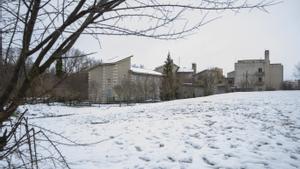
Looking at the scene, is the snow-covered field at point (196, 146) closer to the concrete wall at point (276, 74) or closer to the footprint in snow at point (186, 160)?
the footprint in snow at point (186, 160)

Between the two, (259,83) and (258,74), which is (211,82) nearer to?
(259,83)

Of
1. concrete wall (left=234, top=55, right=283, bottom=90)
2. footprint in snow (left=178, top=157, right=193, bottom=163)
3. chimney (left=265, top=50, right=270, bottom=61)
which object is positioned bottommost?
footprint in snow (left=178, top=157, right=193, bottom=163)

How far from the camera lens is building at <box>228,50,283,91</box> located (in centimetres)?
6209

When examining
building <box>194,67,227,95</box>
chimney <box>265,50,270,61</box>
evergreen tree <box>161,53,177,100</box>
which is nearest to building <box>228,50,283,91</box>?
chimney <box>265,50,270,61</box>

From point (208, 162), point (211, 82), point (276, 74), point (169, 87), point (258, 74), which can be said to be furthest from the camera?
point (276, 74)

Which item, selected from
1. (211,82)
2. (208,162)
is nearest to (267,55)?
(211,82)

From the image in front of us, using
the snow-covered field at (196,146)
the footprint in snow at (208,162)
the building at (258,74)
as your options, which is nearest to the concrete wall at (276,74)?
the building at (258,74)

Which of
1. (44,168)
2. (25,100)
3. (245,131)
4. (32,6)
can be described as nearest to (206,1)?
(32,6)

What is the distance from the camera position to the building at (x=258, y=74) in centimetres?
6209

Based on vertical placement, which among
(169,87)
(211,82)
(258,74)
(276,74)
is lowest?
(169,87)

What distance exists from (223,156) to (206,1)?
4275mm

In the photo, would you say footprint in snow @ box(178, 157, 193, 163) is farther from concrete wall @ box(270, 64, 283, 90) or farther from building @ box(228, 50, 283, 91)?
concrete wall @ box(270, 64, 283, 90)

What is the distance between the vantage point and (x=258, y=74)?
62.6 meters

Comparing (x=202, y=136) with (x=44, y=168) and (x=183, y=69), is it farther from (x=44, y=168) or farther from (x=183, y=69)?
(x=183, y=69)
